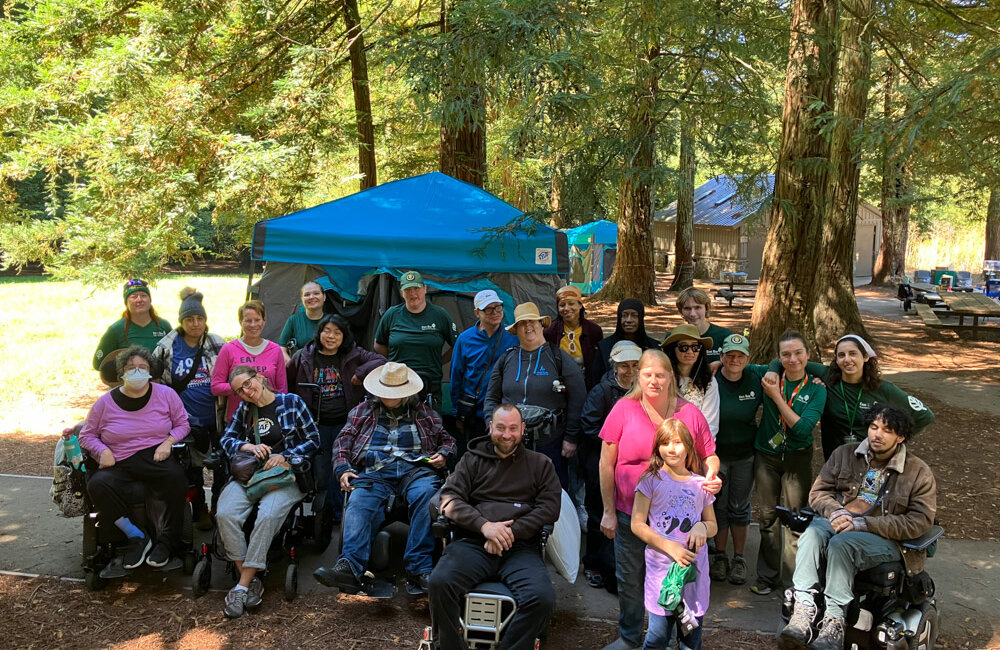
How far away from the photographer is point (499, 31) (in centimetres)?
633

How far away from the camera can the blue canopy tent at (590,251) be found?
71.2 ft

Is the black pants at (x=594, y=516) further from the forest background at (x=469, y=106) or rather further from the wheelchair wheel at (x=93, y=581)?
the wheelchair wheel at (x=93, y=581)

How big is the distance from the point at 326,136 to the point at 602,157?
4.56 metres

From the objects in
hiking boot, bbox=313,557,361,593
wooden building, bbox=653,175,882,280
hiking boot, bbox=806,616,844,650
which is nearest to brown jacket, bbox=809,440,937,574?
hiking boot, bbox=806,616,844,650

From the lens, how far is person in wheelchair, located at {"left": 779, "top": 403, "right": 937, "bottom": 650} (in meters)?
Result: 3.58

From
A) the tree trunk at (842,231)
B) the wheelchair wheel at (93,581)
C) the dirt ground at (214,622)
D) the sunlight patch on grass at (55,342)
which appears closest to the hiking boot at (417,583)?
→ the dirt ground at (214,622)

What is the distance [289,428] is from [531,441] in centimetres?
151

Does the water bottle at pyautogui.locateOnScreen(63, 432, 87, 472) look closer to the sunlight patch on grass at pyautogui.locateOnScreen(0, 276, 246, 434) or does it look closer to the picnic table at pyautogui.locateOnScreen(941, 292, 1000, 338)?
the sunlight patch on grass at pyautogui.locateOnScreen(0, 276, 246, 434)

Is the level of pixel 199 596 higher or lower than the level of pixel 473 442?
lower

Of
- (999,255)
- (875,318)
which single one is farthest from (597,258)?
(999,255)

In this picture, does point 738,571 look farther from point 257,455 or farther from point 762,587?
point 257,455

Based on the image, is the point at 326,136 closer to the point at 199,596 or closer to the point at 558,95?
the point at 558,95

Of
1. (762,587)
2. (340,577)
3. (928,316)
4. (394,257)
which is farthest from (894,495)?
(928,316)

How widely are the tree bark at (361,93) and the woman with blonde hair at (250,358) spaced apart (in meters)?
5.72
